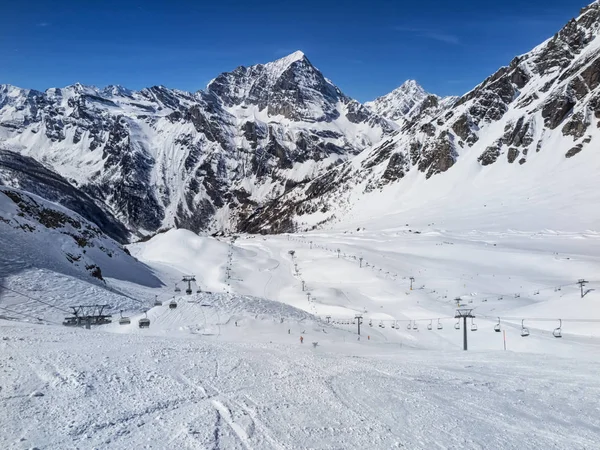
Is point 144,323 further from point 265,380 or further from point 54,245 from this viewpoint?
point 265,380

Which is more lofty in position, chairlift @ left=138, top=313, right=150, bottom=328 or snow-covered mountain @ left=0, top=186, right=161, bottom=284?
snow-covered mountain @ left=0, top=186, right=161, bottom=284

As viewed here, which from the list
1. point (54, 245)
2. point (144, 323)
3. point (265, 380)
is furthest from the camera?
point (54, 245)

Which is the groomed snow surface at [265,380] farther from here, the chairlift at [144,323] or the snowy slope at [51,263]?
the chairlift at [144,323]

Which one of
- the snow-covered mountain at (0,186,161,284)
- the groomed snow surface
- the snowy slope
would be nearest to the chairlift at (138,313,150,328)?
the groomed snow surface

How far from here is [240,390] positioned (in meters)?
15.4

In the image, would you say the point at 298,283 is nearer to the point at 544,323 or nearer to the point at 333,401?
the point at 544,323

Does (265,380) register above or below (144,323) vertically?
below

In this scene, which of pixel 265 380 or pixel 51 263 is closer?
pixel 265 380

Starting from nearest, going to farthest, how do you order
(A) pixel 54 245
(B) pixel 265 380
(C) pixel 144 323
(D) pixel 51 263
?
(B) pixel 265 380 → (C) pixel 144 323 → (D) pixel 51 263 → (A) pixel 54 245

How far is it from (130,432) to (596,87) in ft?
674

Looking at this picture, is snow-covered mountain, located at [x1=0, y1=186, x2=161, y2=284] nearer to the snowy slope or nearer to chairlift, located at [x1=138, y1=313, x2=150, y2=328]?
the snowy slope

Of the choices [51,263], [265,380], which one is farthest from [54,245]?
[265,380]

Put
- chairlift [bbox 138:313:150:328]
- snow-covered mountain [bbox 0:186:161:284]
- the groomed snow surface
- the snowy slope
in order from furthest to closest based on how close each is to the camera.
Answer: snow-covered mountain [bbox 0:186:161:284], the snowy slope, chairlift [bbox 138:313:150:328], the groomed snow surface

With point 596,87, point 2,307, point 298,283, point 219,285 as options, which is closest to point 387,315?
point 298,283
